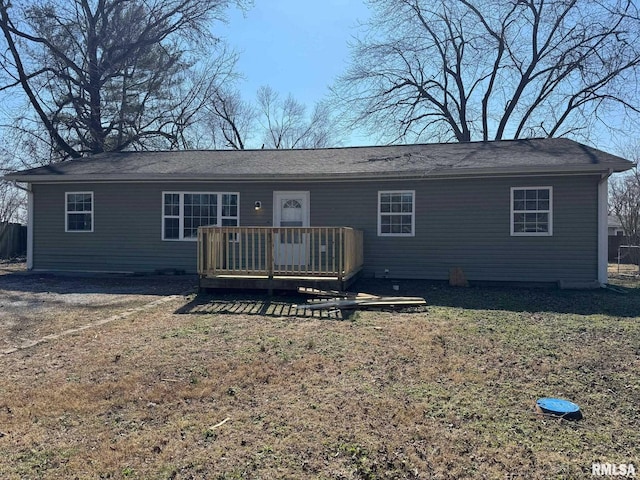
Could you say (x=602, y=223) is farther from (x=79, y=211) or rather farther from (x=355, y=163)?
(x=79, y=211)

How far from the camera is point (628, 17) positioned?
61.9ft

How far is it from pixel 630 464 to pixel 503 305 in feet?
17.7

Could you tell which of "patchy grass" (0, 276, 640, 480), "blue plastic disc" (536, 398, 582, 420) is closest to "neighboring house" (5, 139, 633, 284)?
"patchy grass" (0, 276, 640, 480)

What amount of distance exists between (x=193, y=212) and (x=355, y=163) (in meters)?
4.30

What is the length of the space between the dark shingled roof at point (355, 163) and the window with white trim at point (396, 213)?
57 cm

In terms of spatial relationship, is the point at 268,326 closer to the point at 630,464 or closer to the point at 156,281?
the point at 630,464

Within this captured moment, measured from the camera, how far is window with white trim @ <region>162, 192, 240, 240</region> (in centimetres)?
1126

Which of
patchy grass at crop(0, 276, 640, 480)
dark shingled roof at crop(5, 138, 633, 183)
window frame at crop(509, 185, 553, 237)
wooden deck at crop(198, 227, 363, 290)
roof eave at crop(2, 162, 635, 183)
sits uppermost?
dark shingled roof at crop(5, 138, 633, 183)

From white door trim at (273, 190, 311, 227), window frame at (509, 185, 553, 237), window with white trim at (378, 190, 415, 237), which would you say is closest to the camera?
window frame at (509, 185, 553, 237)

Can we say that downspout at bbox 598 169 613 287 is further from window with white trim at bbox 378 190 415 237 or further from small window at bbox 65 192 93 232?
small window at bbox 65 192 93 232

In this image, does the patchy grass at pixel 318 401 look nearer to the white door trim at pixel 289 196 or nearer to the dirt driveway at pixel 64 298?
the dirt driveway at pixel 64 298

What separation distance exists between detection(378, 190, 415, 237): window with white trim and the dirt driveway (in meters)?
4.66

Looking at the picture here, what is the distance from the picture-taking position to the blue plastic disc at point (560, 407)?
3.24 meters

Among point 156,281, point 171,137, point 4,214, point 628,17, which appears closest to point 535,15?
point 628,17
